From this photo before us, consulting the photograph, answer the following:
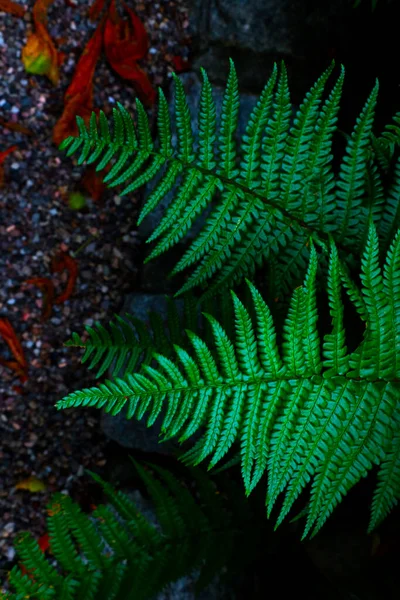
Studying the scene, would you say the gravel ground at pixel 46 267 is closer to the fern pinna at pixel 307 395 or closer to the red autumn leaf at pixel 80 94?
the red autumn leaf at pixel 80 94

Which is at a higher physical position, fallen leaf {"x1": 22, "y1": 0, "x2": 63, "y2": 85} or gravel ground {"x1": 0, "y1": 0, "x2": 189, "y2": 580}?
fallen leaf {"x1": 22, "y1": 0, "x2": 63, "y2": 85}

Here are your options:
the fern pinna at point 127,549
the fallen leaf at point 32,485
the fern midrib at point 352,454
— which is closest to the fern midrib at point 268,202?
the fern midrib at point 352,454

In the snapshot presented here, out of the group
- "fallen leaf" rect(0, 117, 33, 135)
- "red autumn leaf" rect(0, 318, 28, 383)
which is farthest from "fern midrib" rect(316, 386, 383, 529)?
"fallen leaf" rect(0, 117, 33, 135)

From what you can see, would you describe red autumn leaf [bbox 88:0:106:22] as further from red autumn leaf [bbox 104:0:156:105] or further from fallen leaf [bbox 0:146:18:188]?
fallen leaf [bbox 0:146:18:188]

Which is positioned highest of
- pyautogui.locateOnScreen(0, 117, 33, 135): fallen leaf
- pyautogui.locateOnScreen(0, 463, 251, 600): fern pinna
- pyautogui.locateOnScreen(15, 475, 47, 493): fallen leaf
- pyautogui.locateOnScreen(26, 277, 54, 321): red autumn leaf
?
pyautogui.locateOnScreen(0, 117, 33, 135): fallen leaf

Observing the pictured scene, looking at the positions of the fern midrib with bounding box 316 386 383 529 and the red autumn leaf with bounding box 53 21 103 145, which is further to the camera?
the red autumn leaf with bounding box 53 21 103 145

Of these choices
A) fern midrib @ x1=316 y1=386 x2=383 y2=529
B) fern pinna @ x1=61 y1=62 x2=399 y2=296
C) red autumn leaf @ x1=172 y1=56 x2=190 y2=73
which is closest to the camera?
fern midrib @ x1=316 y1=386 x2=383 y2=529

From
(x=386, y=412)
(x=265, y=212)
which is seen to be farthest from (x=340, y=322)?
(x=265, y=212)
